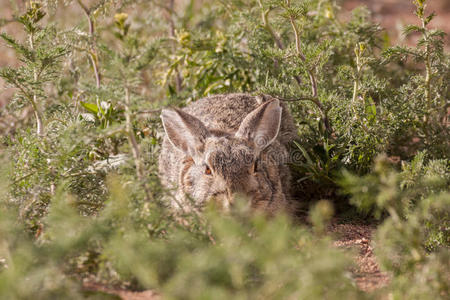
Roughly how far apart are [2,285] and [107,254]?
0.69 metres

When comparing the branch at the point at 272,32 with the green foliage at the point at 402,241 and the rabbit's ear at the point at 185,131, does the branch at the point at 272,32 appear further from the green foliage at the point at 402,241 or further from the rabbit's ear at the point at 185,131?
the green foliage at the point at 402,241

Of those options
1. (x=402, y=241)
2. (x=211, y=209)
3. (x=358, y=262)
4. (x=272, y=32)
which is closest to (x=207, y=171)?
(x=358, y=262)

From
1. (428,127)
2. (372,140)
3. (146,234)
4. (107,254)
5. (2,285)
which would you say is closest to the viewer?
(2,285)

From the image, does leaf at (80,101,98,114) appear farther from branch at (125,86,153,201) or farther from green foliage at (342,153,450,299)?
green foliage at (342,153,450,299)

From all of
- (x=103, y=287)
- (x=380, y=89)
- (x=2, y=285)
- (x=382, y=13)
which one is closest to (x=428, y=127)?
(x=380, y=89)

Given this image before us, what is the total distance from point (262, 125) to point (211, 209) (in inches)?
84.8

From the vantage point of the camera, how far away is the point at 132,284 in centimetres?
291

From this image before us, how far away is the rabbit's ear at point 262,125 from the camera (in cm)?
463

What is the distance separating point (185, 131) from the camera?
4.64 meters

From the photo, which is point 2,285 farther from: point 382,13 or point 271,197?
point 382,13

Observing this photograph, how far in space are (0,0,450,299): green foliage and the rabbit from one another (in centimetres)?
24

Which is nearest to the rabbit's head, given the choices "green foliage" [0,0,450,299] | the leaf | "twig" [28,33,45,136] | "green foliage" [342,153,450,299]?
"green foliage" [0,0,450,299]

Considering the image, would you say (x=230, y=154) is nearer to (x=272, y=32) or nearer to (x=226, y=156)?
(x=226, y=156)

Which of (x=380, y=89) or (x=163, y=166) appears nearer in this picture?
(x=380, y=89)
